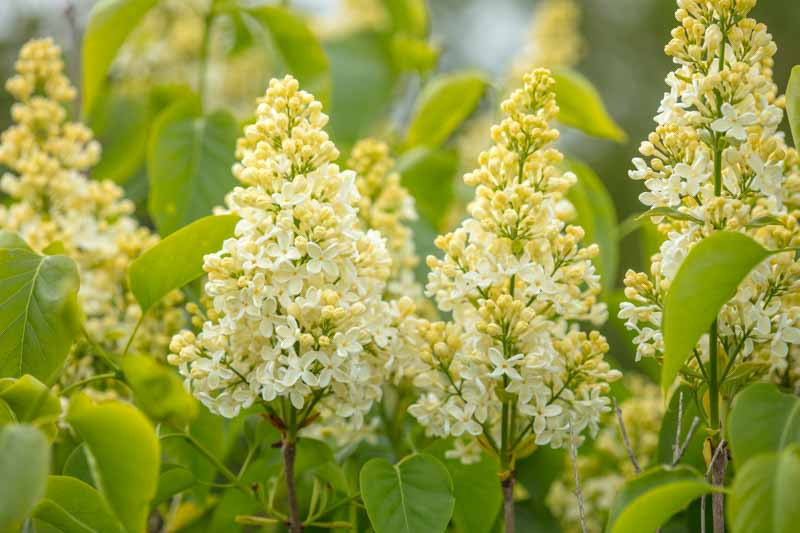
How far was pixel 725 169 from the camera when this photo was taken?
0.75 m

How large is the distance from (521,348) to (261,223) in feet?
0.83

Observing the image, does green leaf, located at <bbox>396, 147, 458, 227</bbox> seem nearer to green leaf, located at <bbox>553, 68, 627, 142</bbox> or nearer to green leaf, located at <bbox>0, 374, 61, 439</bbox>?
green leaf, located at <bbox>553, 68, 627, 142</bbox>

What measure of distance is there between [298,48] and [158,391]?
724 millimetres

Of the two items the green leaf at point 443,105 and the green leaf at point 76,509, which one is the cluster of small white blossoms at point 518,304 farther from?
the green leaf at point 443,105

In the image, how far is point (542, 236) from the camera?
0.77 m

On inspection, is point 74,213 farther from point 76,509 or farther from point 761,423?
point 761,423

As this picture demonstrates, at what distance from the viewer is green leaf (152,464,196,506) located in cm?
79

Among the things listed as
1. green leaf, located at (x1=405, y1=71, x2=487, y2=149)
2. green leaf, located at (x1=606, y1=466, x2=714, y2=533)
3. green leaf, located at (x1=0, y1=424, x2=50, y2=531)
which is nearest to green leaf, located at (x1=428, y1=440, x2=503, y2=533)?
green leaf, located at (x1=606, y1=466, x2=714, y2=533)

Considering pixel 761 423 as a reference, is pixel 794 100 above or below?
above

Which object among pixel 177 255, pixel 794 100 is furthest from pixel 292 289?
pixel 794 100

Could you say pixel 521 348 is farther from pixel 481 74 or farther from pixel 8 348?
pixel 481 74

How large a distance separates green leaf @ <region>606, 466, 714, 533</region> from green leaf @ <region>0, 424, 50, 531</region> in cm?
37

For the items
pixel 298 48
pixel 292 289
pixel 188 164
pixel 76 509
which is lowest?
pixel 76 509

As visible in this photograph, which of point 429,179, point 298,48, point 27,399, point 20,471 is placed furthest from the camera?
point 429,179
